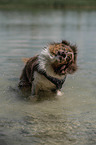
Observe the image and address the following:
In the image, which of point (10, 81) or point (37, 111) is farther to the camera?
point (10, 81)

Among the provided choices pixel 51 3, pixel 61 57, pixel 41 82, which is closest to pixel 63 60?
pixel 61 57

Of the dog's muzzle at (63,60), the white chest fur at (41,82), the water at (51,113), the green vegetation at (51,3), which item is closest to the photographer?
the water at (51,113)

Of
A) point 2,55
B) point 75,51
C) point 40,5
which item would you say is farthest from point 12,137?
point 40,5

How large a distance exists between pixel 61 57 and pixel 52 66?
0.92 feet

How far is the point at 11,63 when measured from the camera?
720 cm

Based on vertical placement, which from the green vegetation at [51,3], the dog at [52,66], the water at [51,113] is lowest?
the green vegetation at [51,3]

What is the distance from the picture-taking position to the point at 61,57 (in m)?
3.84

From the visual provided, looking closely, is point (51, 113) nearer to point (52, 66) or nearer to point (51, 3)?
point (52, 66)

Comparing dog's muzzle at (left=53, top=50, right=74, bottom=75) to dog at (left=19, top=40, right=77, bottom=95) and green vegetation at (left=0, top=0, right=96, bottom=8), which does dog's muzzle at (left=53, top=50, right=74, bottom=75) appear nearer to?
dog at (left=19, top=40, right=77, bottom=95)

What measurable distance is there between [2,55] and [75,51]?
4.25 metres

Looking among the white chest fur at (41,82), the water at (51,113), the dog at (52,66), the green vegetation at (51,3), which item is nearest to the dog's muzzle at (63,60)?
the dog at (52,66)

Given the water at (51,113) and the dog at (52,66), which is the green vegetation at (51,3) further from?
the dog at (52,66)

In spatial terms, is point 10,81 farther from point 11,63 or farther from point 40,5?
point 40,5

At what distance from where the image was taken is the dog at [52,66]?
3904 millimetres
